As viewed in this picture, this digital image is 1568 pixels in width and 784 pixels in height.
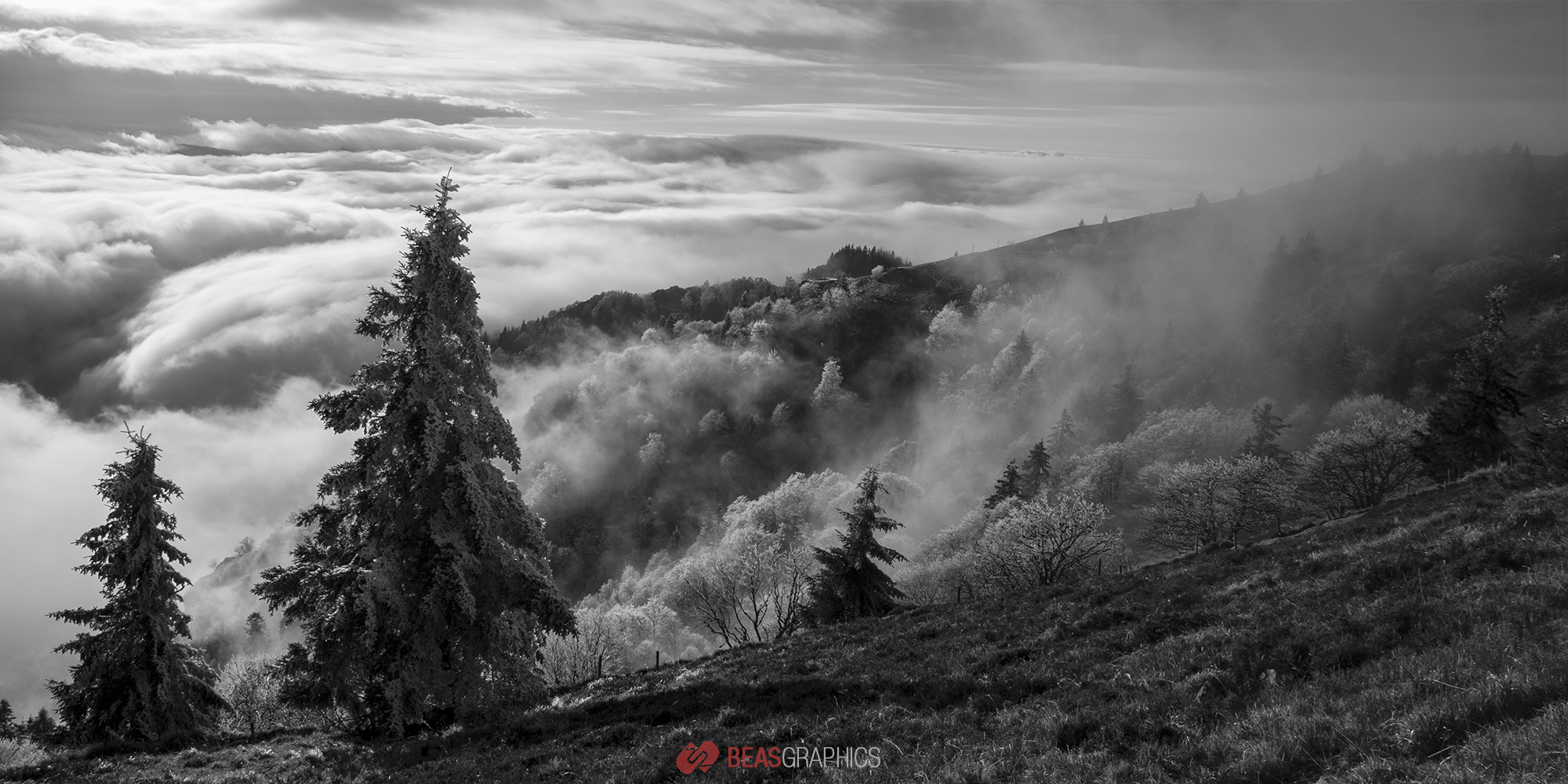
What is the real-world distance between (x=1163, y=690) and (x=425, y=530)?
18675mm

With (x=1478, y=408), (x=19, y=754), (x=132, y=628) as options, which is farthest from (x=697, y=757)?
(x=1478, y=408)

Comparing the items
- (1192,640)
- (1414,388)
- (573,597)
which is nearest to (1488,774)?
(1192,640)

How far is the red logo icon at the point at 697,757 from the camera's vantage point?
11359 millimetres

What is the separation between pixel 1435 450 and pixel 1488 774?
6936 centimetres

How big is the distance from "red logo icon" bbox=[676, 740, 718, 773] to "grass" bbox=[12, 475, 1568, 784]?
24 cm

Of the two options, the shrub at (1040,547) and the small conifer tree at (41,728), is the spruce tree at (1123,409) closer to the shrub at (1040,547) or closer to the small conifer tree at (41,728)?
the shrub at (1040,547)

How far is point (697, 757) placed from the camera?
11.9 m

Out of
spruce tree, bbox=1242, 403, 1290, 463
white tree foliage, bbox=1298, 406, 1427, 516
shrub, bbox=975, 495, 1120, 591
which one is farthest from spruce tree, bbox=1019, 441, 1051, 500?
shrub, bbox=975, 495, 1120, 591

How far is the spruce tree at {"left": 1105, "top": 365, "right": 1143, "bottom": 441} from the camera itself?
149 m

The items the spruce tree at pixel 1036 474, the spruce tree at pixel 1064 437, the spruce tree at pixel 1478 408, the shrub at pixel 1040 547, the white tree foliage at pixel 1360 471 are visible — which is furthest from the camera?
the spruce tree at pixel 1064 437

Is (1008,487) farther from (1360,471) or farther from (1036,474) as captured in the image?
(1360,471)

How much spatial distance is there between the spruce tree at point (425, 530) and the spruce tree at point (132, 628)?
35.5ft

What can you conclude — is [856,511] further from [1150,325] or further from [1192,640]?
[1150,325]

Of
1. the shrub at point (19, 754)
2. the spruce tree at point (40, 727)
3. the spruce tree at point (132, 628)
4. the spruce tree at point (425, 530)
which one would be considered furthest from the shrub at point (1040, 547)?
the spruce tree at point (40, 727)
